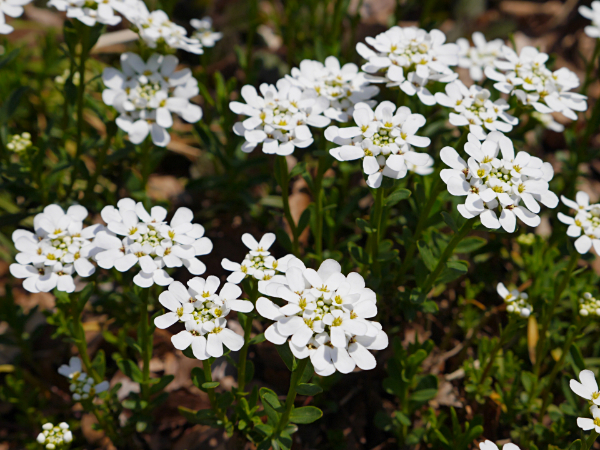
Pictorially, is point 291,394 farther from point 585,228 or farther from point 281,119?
point 585,228

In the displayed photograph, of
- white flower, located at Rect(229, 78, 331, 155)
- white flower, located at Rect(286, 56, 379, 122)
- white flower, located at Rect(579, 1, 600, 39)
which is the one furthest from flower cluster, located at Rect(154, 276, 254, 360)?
white flower, located at Rect(579, 1, 600, 39)

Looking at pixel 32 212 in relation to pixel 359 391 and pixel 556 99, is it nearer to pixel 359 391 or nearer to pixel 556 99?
pixel 359 391

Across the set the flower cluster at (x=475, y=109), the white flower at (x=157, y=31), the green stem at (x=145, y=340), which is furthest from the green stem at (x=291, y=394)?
the white flower at (x=157, y=31)

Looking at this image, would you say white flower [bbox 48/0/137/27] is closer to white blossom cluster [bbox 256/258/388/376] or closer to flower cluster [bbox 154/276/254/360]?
flower cluster [bbox 154/276/254/360]

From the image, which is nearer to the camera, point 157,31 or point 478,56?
point 157,31

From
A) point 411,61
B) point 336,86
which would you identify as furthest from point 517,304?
point 336,86

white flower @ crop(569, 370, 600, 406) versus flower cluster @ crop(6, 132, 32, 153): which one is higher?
flower cluster @ crop(6, 132, 32, 153)
